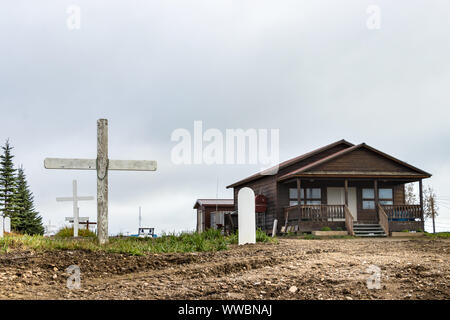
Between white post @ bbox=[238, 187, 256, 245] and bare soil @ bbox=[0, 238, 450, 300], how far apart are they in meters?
1.68

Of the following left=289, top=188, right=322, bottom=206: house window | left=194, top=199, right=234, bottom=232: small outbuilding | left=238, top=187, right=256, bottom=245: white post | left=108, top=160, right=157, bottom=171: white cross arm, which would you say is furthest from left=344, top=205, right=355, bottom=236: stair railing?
left=108, top=160, right=157, bottom=171: white cross arm

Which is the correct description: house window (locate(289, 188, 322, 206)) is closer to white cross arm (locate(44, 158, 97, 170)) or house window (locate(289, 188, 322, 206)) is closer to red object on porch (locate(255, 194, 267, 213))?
red object on porch (locate(255, 194, 267, 213))

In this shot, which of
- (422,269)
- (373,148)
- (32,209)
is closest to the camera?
(422,269)

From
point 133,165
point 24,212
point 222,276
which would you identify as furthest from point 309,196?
point 24,212

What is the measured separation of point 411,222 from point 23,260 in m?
22.1

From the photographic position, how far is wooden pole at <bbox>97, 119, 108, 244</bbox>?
37.3ft

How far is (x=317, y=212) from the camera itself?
85.9 feet

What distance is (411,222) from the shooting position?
2595 centimetres

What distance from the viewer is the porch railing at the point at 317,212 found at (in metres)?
25.8

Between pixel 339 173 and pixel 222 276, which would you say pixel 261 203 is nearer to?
pixel 339 173

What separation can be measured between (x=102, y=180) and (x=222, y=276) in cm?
518

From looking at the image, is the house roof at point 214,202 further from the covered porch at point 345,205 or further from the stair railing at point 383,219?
the stair railing at point 383,219
